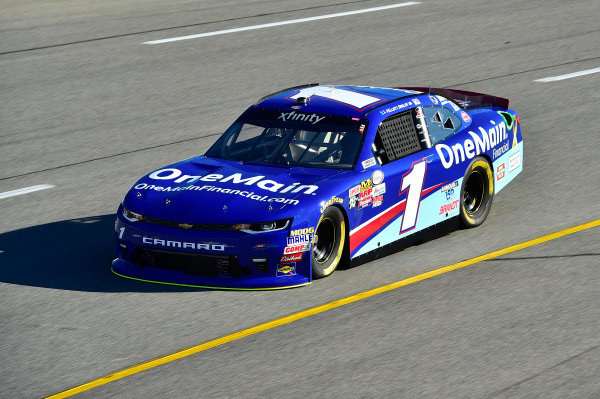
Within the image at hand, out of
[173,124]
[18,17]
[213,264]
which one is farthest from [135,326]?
[18,17]

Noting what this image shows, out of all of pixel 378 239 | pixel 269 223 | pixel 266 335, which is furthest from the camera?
pixel 378 239

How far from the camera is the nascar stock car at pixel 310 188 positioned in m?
8.77

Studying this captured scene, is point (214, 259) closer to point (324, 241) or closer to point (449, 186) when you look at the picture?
point (324, 241)

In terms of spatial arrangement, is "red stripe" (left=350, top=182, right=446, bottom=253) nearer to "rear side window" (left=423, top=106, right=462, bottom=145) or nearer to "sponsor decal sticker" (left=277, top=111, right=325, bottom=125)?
"rear side window" (left=423, top=106, right=462, bottom=145)

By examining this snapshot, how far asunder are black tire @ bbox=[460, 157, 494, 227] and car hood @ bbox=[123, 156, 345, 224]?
6.63 feet

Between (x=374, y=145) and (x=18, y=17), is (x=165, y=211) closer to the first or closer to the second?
(x=374, y=145)

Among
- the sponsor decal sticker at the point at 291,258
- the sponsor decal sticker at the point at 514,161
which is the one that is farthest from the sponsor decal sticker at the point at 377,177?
the sponsor decal sticker at the point at 514,161

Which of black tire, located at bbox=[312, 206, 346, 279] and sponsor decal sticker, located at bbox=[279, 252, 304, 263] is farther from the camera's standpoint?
black tire, located at bbox=[312, 206, 346, 279]

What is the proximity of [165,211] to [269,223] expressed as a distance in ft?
2.88

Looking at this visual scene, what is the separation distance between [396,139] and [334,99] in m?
0.74

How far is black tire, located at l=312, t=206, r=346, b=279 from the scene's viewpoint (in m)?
9.13

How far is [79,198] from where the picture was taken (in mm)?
11836

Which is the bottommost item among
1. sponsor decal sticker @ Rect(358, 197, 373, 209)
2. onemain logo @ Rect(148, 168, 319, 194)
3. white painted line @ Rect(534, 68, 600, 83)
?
white painted line @ Rect(534, 68, 600, 83)

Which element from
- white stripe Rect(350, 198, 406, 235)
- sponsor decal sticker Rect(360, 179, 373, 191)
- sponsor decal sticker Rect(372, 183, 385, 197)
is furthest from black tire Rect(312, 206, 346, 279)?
sponsor decal sticker Rect(372, 183, 385, 197)
